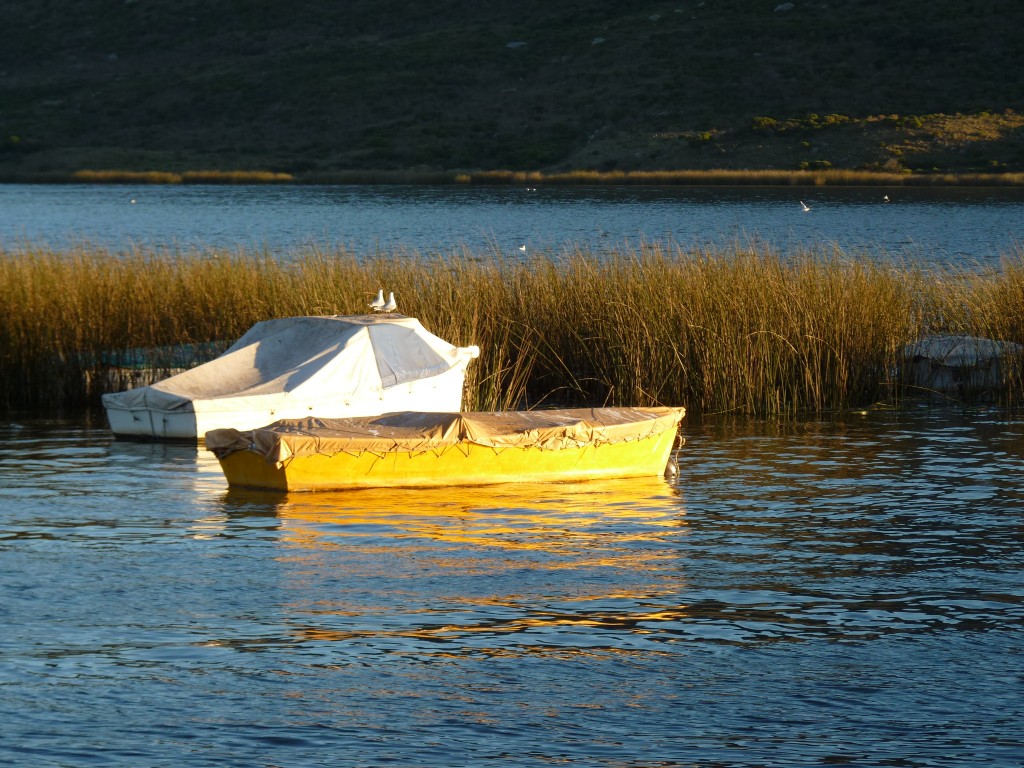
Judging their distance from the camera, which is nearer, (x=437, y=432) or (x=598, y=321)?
(x=437, y=432)

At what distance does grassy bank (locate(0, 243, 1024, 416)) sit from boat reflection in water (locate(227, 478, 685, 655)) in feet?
13.6

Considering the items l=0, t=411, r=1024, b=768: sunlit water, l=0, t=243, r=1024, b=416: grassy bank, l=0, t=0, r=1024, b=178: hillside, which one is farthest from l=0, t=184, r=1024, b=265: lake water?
l=0, t=411, r=1024, b=768: sunlit water

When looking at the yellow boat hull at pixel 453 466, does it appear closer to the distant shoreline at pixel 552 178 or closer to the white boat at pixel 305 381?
the white boat at pixel 305 381

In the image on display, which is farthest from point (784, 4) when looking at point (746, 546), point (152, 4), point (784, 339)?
point (746, 546)

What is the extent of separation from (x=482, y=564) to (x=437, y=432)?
2732 millimetres

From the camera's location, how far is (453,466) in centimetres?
1318

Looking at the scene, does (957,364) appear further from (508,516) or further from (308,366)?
(508,516)

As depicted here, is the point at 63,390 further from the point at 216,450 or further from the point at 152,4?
the point at 152,4

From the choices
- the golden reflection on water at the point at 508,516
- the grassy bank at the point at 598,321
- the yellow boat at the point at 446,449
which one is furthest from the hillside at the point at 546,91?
the golden reflection on water at the point at 508,516

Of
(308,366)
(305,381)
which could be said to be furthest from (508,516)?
(308,366)

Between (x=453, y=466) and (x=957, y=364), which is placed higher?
(x=957, y=364)

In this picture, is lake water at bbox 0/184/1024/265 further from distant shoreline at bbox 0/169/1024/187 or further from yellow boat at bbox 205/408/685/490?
yellow boat at bbox 205/408/685/490

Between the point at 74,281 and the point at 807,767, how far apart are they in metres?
14.1

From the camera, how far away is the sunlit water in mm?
7172
